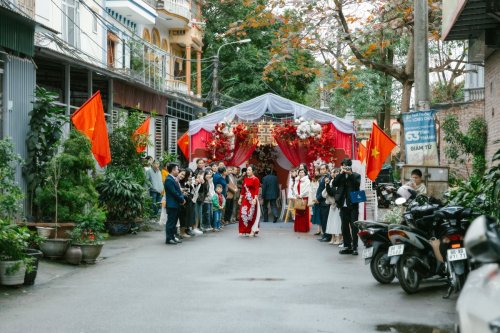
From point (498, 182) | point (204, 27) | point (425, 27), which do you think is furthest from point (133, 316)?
point (204, 27)

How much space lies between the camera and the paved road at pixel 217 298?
906cm

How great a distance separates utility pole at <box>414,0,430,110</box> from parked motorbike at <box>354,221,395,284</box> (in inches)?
143

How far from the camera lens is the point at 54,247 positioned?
14.2m

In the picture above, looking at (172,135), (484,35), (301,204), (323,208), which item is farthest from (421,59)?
(172,135)

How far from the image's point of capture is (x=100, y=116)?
18.3 m

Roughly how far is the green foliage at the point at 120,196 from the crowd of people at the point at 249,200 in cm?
106

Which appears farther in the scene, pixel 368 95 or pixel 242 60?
pixel 242 60

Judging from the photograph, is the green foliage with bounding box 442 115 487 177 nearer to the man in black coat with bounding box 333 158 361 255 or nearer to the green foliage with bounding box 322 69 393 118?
the man in black coat with bounding box 333 158 361 255

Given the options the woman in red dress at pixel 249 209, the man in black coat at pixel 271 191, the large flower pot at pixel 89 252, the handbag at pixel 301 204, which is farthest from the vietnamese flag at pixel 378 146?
the large flower pot at pixel 89 252

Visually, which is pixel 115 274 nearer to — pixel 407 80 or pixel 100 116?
pixel 100 116

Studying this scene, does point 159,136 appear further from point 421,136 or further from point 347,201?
point 421,136

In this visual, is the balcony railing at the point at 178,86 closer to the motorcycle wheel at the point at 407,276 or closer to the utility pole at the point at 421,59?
the utility pole at the point at 421,59

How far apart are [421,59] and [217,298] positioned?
7.21 m

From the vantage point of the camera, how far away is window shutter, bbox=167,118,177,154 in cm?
3328
